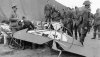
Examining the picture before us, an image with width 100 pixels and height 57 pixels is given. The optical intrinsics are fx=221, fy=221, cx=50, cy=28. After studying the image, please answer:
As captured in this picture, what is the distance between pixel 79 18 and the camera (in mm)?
10727

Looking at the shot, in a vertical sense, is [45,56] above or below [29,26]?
below

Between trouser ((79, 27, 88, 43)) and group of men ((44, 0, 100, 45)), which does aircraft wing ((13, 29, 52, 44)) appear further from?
trouser ((79, 27, 88, 43))

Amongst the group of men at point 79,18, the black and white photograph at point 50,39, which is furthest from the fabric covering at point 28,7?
the black and white photograph at point 50,39

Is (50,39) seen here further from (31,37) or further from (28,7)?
(28,7)

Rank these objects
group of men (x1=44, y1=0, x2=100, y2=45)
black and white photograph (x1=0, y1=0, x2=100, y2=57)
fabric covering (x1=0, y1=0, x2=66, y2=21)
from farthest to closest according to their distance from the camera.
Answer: fabric covering (x1=0, y1=0, x2=66, y2=21) < group of men (x1=44, y1=0, x2=100, y2=45) < black and white photograph (x1=0, y1=0, x2=100, y2=57)

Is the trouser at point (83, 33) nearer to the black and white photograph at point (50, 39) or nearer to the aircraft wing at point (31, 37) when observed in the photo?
the black and white photograph at point (50, 39)

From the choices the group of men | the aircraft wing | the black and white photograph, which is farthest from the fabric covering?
the aircraft wing

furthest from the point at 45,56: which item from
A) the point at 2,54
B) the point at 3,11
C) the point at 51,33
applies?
the point at 3,11

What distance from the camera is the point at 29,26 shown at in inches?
455

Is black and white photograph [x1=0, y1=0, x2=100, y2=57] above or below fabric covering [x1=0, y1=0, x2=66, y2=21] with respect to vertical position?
below

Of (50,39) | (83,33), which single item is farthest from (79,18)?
(50,39)

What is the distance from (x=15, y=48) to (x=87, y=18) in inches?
146

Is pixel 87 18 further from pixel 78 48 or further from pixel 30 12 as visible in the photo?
pixel 30 12

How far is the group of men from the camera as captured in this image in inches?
412
